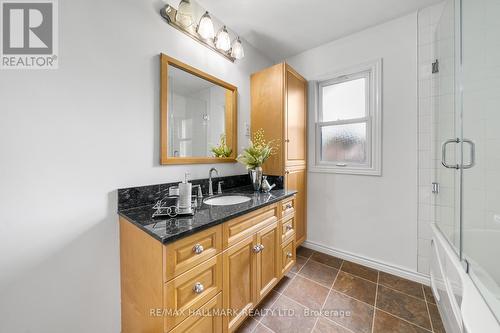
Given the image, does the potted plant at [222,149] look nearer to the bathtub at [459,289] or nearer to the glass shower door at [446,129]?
the glass shower door at [446,129]

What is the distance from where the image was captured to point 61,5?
3.18 ft

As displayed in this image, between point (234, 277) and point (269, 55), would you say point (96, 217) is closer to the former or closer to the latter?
point (234, 277)

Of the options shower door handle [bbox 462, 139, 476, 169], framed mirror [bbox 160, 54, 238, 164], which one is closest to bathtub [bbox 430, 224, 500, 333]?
shower door handle [bbox 462, 139, 476, 169]

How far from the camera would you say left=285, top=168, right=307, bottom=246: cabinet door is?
2023mm

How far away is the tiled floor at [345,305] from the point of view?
1246 mm

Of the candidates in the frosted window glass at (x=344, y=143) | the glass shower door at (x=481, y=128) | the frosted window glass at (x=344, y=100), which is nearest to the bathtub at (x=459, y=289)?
the glass shower door at (x=481, y=128)

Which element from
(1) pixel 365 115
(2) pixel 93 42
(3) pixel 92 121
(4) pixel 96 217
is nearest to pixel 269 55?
(1) pixel 365 115

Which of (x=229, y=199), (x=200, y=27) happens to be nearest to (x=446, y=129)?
(x=229, y=199)

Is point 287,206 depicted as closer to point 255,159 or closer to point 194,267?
point 255,159

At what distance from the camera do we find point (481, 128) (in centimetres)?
131

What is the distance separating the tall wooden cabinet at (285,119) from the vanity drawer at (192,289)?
117 cm

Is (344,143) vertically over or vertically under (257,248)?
over

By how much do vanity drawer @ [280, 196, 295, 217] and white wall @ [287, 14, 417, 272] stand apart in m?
0.67

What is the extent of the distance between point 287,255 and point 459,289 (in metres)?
1.07
